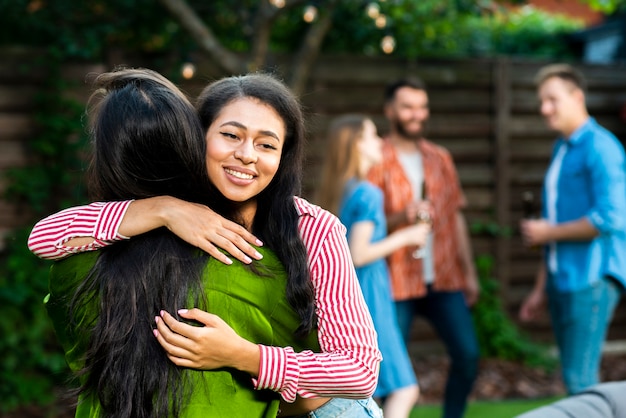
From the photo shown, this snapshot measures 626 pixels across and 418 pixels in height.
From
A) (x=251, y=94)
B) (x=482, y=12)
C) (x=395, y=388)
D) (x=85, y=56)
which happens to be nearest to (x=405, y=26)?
(x=482, y=12)

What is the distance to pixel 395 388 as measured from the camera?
165 inches

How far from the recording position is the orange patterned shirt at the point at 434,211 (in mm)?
4883

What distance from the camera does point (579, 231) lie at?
4387 mm

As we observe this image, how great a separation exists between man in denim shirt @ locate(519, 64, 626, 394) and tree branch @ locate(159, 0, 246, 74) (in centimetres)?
214

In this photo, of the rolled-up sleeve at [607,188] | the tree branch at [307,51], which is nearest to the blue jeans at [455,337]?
the rolled-up sleeve at [607,188]

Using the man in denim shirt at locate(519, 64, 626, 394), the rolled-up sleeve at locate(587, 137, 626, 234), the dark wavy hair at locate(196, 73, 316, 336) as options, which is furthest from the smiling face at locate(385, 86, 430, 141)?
the dark wavy hair at locate(196, 73, 316, 336)

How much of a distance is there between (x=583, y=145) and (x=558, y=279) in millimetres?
680

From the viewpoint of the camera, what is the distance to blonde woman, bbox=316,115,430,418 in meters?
4.19

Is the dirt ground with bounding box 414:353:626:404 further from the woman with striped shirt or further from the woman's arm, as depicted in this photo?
Answer: the woman's arm

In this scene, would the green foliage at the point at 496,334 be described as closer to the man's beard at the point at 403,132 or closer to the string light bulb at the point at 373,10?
the string light bulb at the point at 373,10

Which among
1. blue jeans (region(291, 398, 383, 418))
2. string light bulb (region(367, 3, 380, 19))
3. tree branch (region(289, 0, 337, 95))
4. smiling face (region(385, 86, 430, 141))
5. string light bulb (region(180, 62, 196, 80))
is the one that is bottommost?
blue jeans (region(291, 398, 383, 418))

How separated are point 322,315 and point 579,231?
9.08 feet

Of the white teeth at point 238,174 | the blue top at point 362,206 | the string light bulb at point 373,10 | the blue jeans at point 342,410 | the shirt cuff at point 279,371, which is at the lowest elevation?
the blue jeans at point 342,410

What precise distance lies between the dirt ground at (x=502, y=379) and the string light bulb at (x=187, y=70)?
2753 millimetres
